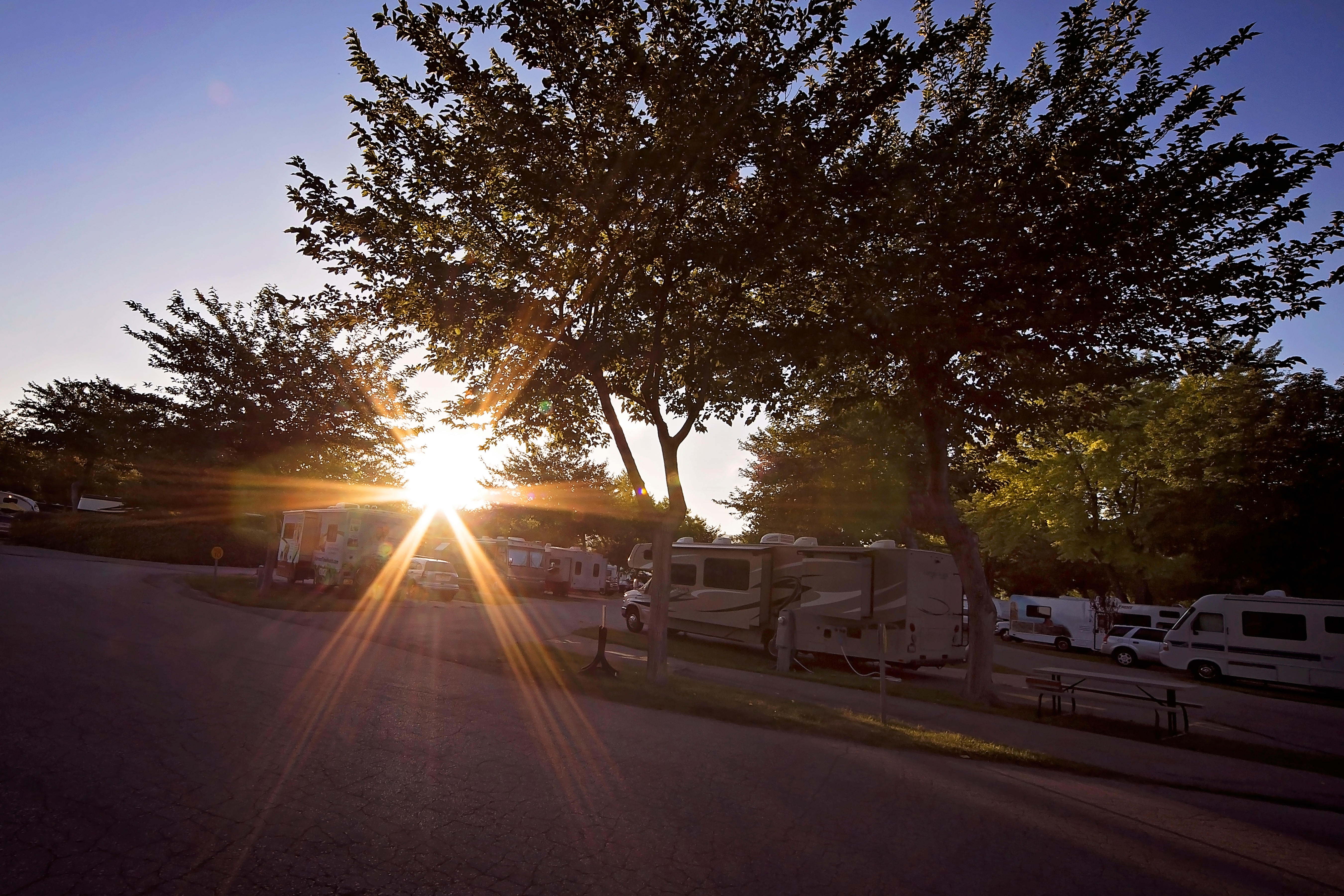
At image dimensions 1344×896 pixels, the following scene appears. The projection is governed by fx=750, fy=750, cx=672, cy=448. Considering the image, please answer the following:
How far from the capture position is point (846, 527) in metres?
31.6

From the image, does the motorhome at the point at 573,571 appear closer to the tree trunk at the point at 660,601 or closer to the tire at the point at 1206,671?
the tire at the point at 1206,671

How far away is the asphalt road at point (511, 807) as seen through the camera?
4059 mm

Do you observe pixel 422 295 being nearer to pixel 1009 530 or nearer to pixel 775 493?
pixel 775 493

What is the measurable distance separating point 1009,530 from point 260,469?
32.0 m

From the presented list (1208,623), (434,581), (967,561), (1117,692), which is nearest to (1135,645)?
(1208,623)

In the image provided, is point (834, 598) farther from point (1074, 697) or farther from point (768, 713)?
point (768, 713)

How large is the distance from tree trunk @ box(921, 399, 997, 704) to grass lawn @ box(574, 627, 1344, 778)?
1.58ft

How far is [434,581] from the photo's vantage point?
30.8m

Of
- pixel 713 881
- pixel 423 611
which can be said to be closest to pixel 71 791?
pixel 713 881

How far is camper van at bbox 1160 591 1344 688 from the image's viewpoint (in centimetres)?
2027

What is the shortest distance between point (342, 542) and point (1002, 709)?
70.1 feet

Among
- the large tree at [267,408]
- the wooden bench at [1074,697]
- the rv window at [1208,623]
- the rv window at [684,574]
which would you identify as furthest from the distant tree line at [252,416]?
the rv window at [1208,623]

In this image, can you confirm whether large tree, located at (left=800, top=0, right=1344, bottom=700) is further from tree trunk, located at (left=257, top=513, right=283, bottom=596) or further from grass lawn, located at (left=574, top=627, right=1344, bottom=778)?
tree trunk, located at (left=257, top=513, right=283, bottom=596)

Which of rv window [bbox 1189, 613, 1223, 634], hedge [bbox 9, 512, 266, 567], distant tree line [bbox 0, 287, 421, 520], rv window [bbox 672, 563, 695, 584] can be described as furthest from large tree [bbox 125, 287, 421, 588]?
rv window [bbox 1189, 613, 1223, 634]
